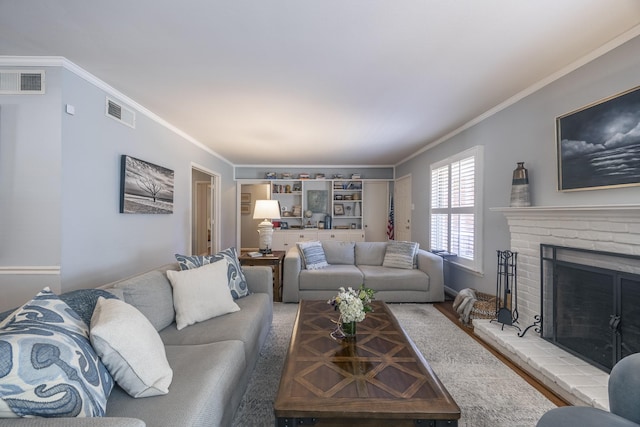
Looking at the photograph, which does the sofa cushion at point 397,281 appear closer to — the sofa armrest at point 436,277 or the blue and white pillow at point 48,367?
the sofa armrest at point 436,277

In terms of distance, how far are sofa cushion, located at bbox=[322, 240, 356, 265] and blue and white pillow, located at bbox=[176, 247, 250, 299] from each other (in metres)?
1.95

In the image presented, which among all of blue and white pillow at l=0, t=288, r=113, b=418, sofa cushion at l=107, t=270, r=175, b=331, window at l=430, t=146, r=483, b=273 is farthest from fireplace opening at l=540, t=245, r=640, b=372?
sofa cushion at l=107, t=270, r=175, b=331

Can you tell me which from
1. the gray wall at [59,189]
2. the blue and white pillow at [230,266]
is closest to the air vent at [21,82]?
the gray wall at [59,189]

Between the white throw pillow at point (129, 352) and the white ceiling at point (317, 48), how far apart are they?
1.70 metres

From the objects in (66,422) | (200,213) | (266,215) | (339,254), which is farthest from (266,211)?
(200,213)

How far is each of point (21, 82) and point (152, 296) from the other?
2083 mm

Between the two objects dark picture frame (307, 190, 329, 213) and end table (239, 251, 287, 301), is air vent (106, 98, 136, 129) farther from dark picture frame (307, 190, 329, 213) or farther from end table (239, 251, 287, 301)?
dark picture frame (307, 190, 329, 213)

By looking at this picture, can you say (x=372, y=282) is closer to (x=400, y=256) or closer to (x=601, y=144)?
(x=400, y=256)

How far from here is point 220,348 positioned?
1.59m

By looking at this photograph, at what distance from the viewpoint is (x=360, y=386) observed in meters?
1.30

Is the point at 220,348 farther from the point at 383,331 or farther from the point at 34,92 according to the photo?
the point at 34,92

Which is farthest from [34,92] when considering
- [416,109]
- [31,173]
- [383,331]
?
[416,109]

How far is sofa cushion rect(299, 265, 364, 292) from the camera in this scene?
3.77 m

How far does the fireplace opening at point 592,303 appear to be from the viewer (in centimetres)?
181
